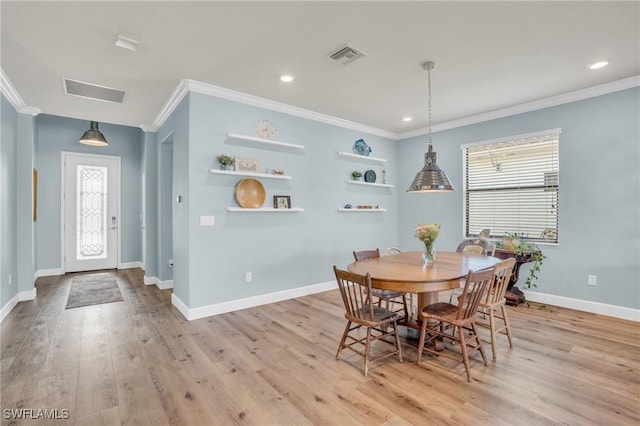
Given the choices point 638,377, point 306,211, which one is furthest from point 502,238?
point 306,211

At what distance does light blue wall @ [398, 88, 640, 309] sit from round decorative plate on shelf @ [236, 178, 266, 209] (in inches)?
147

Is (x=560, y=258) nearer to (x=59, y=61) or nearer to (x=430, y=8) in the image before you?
(x=430, y=8)

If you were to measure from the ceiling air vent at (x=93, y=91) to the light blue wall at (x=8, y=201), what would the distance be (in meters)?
0.74

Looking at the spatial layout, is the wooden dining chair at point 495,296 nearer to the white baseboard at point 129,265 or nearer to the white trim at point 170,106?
the white trim at point 170,106

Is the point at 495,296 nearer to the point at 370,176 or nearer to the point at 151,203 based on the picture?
the point at 370,176

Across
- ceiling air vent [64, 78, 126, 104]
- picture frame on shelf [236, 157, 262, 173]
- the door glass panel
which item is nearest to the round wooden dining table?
picture frame on shelf [236, 157, 262, 173]

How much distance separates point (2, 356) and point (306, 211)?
3.53 metres

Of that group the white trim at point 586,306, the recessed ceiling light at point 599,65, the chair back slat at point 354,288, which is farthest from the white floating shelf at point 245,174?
the white trim at point 586,306

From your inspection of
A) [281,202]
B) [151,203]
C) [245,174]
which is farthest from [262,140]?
[151,203]

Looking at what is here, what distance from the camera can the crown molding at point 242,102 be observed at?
3746mm

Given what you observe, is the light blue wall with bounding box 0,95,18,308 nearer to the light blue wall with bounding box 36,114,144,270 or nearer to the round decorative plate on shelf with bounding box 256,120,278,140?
the light blue wall with bounding box 36,114,144,270

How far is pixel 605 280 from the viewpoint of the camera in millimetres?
3863

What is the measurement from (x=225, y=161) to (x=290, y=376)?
2.56 meters

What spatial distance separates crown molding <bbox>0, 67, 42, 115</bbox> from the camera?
11.5ft
